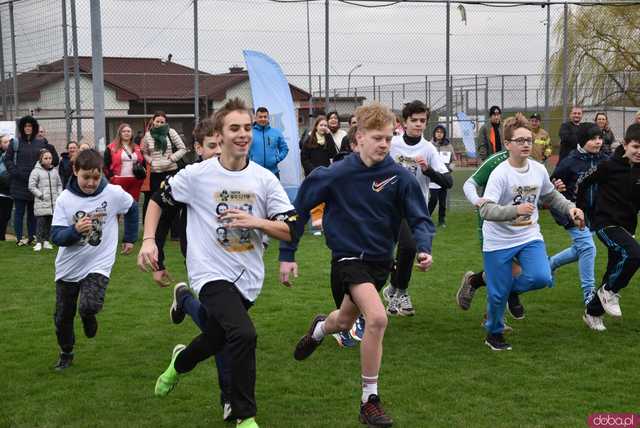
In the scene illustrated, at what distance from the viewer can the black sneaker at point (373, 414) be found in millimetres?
5445

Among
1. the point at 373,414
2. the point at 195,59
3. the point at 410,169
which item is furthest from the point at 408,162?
the point at 195,59

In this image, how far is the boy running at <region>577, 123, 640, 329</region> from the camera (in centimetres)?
779

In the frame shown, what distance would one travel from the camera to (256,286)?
218 inches

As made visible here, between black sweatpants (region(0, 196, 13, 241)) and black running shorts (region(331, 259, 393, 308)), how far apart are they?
10.5 metres

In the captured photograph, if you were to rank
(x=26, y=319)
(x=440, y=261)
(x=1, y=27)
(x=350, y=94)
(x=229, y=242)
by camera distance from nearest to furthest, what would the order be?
1. (x=229, y=242)
2. (x=26, y=319)
3. (x=440, y=261)
4. (x=1, y=27)
5. (x=350, y=94)

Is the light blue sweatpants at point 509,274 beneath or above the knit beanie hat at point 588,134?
beneath

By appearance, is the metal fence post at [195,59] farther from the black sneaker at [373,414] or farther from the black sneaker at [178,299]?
the black sneaker at [373,414]

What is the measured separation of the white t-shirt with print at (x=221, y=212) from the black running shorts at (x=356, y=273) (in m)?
0.53

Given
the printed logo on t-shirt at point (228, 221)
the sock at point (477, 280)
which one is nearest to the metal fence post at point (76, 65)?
the sock at point (477, 280)

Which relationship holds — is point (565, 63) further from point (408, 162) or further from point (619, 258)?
point (619, 258)

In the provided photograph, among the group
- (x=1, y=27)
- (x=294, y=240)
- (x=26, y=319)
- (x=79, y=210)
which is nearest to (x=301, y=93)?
(x=1, y=27)

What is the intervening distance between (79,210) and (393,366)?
259cm

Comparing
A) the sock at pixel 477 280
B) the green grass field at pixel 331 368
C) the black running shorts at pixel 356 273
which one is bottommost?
the green grass field at pixel 331 368

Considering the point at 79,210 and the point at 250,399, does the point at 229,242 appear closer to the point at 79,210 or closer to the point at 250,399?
the point at 250,399
